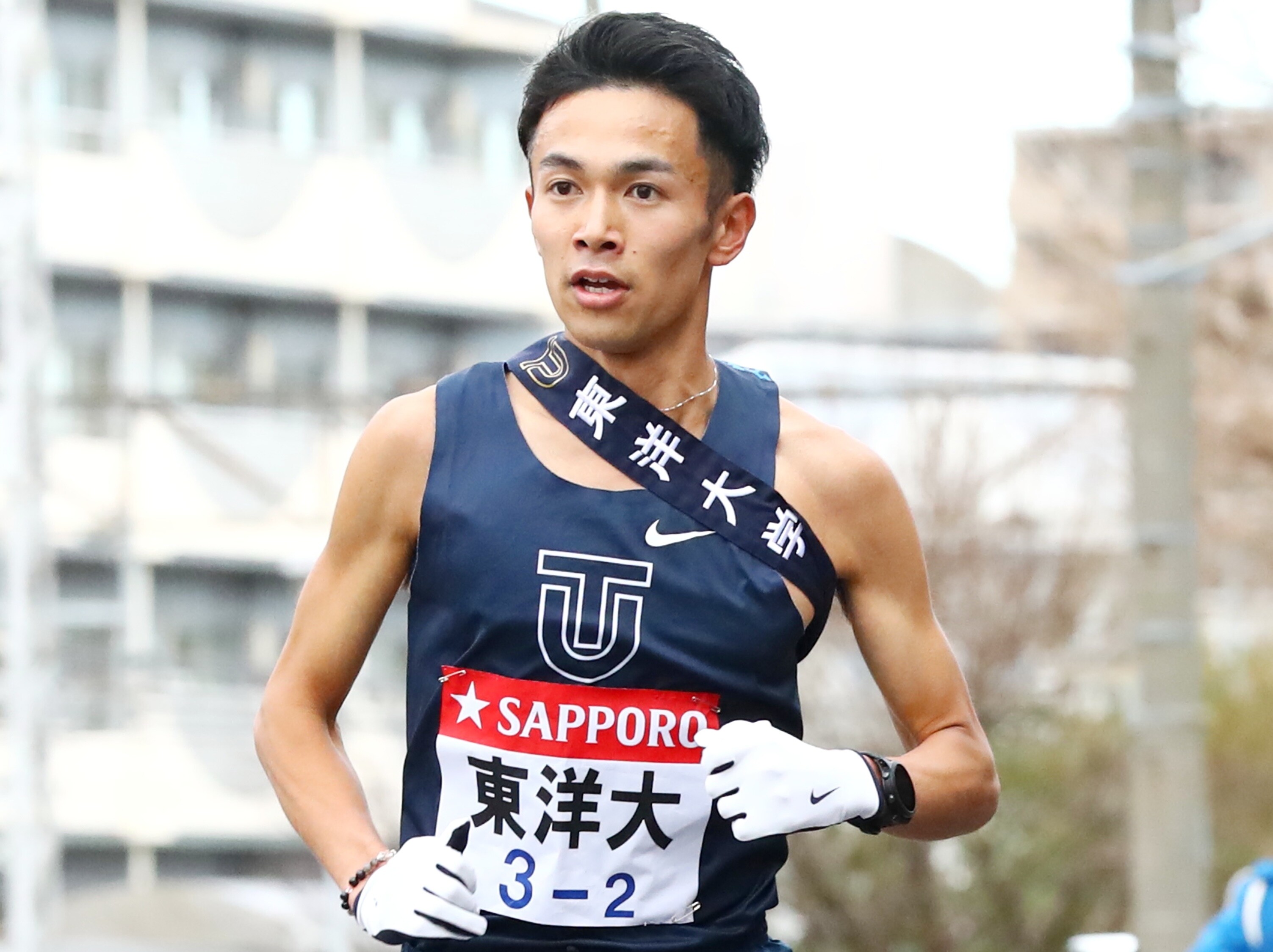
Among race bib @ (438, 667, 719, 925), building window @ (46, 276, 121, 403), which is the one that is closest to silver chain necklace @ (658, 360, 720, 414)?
race bib @ (438, 667, 719, 925)

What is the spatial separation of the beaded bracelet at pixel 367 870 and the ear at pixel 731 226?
85 cm

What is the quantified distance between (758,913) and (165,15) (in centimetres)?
1895

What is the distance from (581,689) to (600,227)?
0.56m

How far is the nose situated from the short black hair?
0.16m

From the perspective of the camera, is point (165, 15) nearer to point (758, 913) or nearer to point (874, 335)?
point (874, 335)

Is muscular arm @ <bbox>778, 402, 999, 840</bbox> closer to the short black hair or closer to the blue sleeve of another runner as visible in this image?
the short black hair

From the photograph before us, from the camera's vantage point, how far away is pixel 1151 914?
684cm

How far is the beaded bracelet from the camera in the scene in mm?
2387

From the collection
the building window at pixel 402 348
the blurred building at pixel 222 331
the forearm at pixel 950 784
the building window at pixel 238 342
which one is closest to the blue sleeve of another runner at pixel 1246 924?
the forearm at pixel 950 784

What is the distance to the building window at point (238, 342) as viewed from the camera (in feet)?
65.8

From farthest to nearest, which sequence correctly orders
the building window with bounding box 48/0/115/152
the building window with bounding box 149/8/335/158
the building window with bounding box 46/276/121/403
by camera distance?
the building window with bounding box 149/8/335/158
the building window with bounding box 48/0/115/152
the building window with bounding box 46/276/121/403

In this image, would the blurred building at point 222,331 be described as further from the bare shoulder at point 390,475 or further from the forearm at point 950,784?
the bare shoulder at point 390,475

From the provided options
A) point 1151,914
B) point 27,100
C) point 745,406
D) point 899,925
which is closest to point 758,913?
point 745,406

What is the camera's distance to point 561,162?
2523mm
